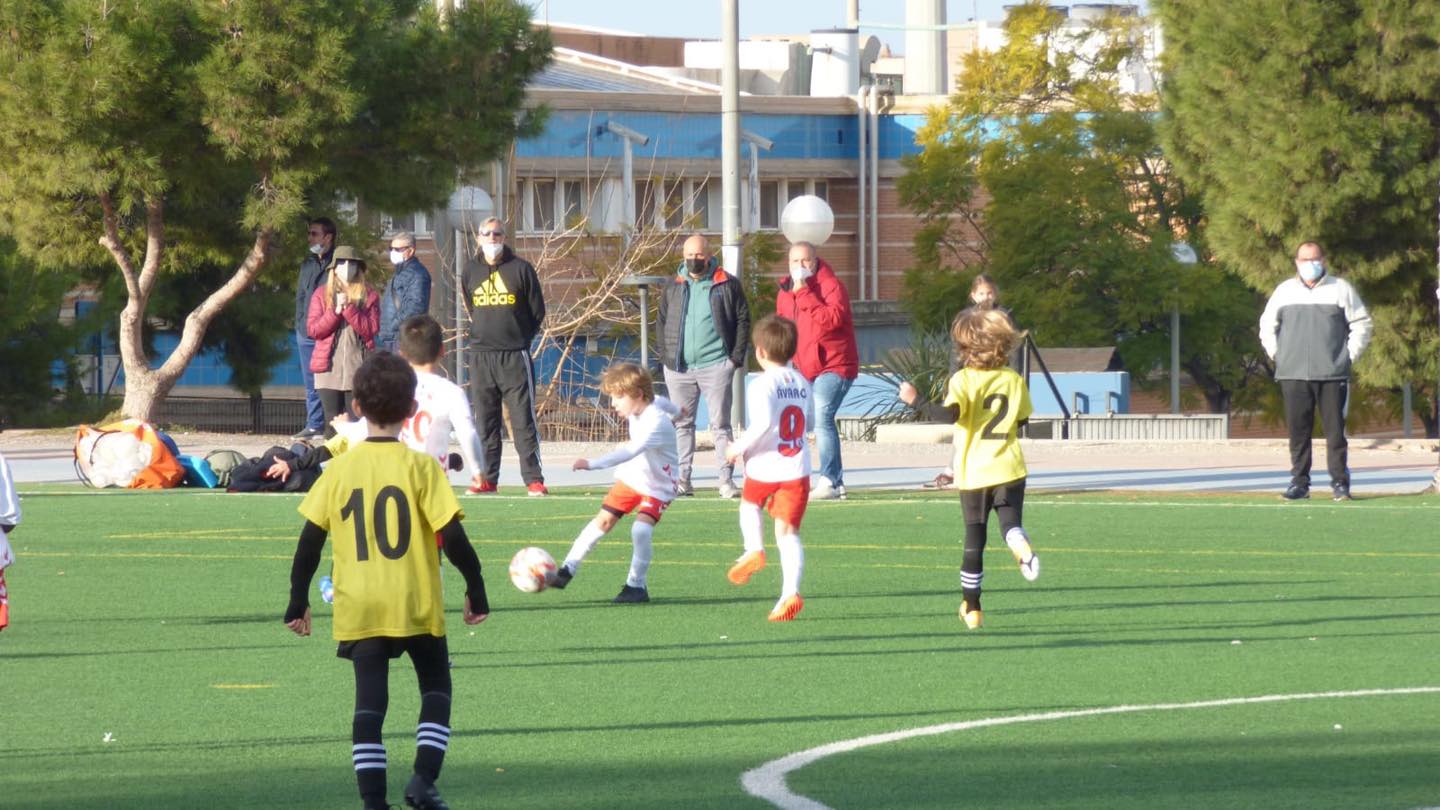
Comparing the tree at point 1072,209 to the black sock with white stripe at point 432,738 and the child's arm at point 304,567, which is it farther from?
the black sock with white stripe at point 432,738

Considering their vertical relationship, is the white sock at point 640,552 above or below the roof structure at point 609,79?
below

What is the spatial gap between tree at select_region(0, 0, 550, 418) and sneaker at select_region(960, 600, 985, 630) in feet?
52.7

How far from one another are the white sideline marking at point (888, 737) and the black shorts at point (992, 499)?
2548 millimetres

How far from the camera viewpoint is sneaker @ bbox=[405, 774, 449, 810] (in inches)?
248

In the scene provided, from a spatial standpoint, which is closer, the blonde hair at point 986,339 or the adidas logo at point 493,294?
the blonde hair at point 986,339

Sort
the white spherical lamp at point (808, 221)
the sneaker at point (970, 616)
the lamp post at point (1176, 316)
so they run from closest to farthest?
the sneaker at point (970, 616) < the white spherical lamp at point (808, 221) < the lamp post at point (1176, 316)

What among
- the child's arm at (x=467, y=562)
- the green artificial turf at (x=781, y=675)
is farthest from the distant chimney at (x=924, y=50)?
the child's arm at (x=467, y=562)

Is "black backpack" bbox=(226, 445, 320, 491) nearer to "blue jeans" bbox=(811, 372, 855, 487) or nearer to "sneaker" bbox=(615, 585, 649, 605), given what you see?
"blue jeans" bbox=(811, 372, 855, 487)

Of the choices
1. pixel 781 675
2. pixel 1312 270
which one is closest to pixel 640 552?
pixel 781 675

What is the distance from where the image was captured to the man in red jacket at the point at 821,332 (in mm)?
17344

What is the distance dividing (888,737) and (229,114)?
1885 cm

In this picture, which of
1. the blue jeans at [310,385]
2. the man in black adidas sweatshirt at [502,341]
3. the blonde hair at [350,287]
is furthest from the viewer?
the blue jeans at [310,385]

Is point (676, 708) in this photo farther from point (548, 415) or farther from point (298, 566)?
point (548, 415)

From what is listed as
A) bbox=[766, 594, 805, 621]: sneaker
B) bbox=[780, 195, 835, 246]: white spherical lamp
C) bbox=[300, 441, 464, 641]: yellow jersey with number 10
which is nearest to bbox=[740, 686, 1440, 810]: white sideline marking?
bbox=[300, 441, 464, 641]: yellow jersey with number 10
